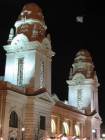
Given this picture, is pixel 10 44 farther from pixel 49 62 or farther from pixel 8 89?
pixel 8 89

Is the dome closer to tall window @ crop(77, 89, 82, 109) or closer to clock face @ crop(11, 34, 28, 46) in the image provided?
clock face @ crop(11, 34, 28, 46)

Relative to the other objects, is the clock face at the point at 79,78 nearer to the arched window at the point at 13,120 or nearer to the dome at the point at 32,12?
the dome at the point at 32,12

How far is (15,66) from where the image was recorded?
57.0 m

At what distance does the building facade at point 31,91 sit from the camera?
1940 inches

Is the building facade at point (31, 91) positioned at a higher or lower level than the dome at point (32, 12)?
lower

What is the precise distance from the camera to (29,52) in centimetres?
5619

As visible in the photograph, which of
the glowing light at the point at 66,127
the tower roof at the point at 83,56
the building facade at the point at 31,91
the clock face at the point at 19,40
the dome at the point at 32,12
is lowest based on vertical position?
the glowing light at the point at 66,127

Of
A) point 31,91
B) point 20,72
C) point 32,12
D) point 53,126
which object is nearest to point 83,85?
point 53,126

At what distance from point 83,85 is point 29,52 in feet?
80.4

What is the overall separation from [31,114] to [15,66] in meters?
9.03

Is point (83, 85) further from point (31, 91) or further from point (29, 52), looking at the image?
point (31, 91)

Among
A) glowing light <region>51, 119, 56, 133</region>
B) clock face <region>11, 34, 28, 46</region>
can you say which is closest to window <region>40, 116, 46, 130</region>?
glowing light <region>51, 119, 56, 133</region>

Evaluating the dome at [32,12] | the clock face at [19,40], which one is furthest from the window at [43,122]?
the dome at [32,12]

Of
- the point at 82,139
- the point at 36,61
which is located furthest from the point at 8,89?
the point at 82,139
